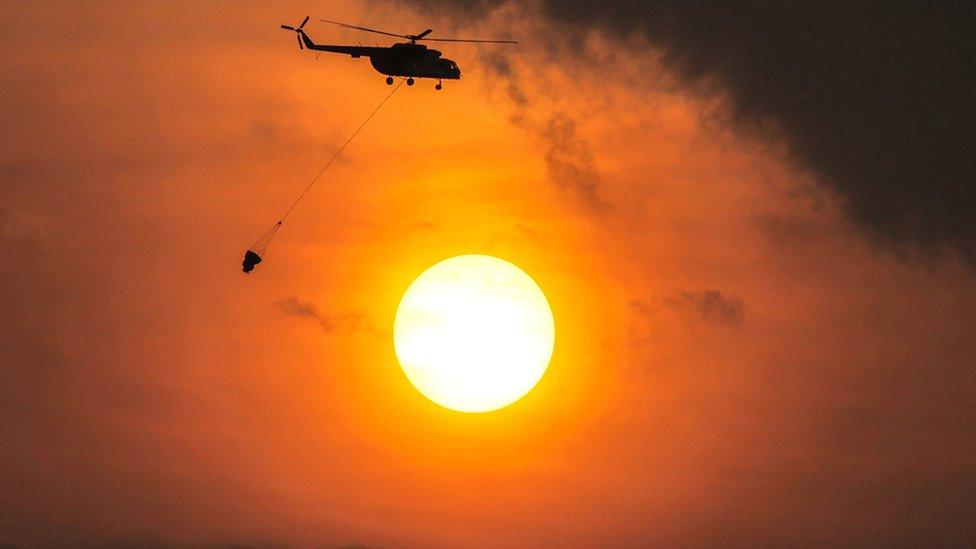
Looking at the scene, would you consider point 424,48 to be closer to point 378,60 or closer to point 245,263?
point 378,60

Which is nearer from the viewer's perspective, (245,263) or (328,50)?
(245,263)

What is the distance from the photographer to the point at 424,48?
140000 mm

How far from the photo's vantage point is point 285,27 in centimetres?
13900

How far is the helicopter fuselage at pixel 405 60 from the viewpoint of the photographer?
140 metres

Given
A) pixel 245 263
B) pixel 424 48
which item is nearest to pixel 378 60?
pixel 424 48

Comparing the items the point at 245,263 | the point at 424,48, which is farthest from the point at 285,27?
the point at 245,263

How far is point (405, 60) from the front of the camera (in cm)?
13962

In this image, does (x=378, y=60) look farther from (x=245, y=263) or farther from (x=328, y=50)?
(x=245, y=263)

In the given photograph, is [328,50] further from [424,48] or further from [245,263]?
[245,263]

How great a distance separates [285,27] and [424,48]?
1683 centimetres

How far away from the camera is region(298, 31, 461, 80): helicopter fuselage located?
140 metres

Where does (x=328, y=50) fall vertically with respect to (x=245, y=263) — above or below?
above

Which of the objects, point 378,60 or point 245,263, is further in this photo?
point 378,60

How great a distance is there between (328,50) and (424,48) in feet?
41.9
